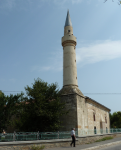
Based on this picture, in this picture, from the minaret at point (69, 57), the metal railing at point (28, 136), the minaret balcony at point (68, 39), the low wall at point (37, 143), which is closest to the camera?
the low wall at point (37, 143)

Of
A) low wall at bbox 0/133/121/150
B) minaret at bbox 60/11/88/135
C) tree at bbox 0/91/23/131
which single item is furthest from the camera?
minaret at bbox 60/11/88/135

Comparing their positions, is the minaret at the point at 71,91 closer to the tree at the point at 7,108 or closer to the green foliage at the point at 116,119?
the tree at the point at 7,108

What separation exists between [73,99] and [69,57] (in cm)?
523

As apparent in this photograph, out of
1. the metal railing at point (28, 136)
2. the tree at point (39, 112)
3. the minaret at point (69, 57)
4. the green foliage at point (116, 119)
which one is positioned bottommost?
the green foliage at point (116, 119)

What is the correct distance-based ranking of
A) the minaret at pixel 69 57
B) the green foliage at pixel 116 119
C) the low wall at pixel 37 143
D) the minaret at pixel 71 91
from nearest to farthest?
the low wall at pixel 37 143 < the minaret at pixel 71 91 < the minaret at pixel 69 57 < the green foliage at pixel 116 119

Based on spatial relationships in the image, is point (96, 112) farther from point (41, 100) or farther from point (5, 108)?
point (5, 108)

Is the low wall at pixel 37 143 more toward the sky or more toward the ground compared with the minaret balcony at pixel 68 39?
more toward the ground

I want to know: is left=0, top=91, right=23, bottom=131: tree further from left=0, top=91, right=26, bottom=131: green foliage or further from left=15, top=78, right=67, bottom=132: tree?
left=15, top=78, right=67, bottom=132: tree

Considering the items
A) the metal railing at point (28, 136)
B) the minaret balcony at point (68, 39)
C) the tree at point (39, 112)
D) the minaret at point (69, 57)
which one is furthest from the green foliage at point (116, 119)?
the metal railing at point (28, 136)

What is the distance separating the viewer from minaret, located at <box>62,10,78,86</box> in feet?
53.2

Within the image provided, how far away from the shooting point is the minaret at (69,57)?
16219 mm

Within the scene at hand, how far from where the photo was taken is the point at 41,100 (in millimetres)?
11586

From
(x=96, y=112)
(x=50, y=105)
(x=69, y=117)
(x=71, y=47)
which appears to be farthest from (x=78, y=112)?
(x=71, y=47)

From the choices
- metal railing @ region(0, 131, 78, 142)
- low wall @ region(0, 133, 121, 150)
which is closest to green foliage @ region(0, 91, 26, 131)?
metal railing @ region(0, 131, 78, 142)
